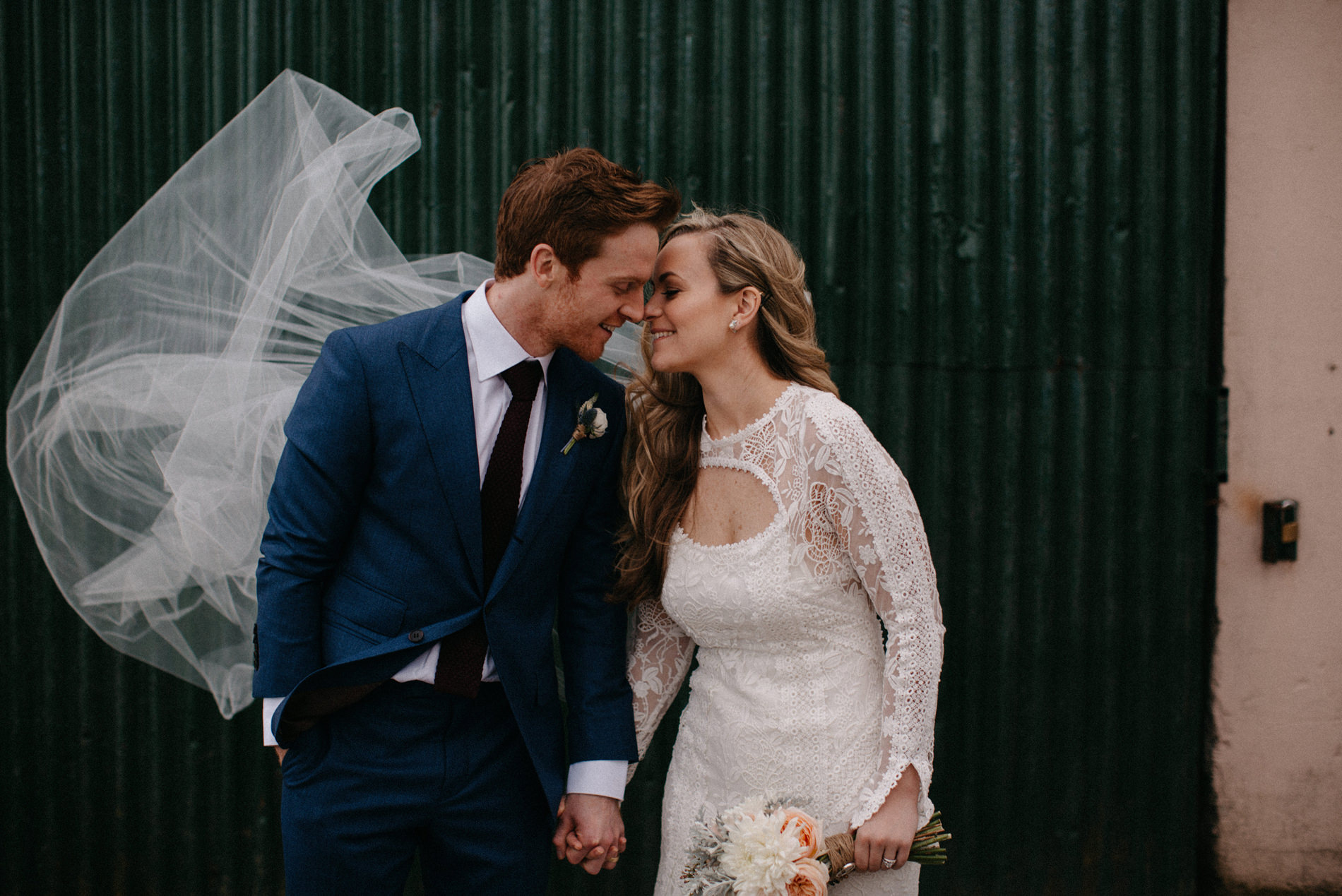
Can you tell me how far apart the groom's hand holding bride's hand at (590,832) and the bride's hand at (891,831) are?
0.53 metres

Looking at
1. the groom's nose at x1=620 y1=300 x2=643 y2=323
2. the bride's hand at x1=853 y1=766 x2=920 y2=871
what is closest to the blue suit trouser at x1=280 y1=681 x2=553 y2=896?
the bride's hand at x1=853 y1=766 x2=920 y2=871

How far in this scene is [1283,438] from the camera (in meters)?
3.11

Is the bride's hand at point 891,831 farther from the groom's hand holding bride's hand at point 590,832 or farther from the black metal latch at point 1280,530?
the black metal latch at point 1280,530

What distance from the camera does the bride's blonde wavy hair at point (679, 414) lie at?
6.29ft

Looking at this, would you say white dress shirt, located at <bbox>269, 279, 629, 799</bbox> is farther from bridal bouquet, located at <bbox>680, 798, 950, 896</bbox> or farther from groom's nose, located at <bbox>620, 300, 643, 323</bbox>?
bridal bouquet, located at <bbox>680, 798, 950, 896</bbox>

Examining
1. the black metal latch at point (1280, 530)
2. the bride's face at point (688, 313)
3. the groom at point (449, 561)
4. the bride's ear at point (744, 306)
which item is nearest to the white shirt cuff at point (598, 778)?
the groom at point (449, 561)

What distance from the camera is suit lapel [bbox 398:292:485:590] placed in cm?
166

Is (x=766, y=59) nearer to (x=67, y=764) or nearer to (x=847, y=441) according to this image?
(x=847, y=441)

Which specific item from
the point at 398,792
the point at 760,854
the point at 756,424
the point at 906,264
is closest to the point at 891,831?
the point at 760,854

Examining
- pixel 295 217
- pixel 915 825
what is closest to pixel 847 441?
pixel 915 825

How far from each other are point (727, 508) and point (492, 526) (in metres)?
0.52

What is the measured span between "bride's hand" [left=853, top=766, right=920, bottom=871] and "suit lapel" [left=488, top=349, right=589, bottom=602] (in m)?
0.89

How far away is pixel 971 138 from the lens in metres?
3.04

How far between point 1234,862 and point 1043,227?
2532 mm
